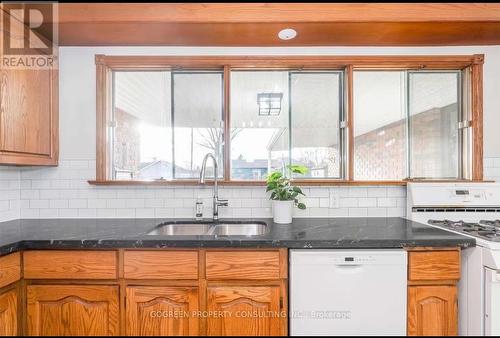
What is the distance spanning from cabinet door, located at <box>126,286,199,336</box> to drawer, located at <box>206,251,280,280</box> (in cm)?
16

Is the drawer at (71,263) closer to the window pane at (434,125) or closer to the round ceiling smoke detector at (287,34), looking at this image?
the round ceiling smoke detector at (287,34)

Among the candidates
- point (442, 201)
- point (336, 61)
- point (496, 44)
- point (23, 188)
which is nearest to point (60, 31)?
point (23, 188)

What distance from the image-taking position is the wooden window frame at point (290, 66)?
7.41 feet

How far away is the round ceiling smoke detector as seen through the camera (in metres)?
2.05

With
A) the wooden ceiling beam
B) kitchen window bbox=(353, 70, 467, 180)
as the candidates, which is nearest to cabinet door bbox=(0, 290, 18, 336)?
the wooden ceiling beam

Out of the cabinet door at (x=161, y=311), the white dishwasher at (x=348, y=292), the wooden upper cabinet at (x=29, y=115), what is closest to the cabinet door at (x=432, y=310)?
the white dishwasher at (x=348, y=292)

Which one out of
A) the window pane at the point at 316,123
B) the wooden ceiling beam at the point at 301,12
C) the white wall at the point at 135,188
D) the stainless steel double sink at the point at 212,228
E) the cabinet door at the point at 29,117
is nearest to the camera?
the cabinet door at the point at 29,117

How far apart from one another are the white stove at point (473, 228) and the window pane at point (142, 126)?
1.91 metres

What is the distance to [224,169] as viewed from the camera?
2.29 m

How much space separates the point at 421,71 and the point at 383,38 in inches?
19.2

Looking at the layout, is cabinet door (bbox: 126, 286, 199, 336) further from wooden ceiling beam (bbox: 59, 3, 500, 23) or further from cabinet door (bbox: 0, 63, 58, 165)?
wooden ceiling beam (bbox: 59, 3, 500, 23)

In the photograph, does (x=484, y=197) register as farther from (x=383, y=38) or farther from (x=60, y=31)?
(x=60, y=31)

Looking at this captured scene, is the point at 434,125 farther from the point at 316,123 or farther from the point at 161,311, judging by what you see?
the point at 161,311

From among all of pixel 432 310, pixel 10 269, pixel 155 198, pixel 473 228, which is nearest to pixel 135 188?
pixel 155 198
